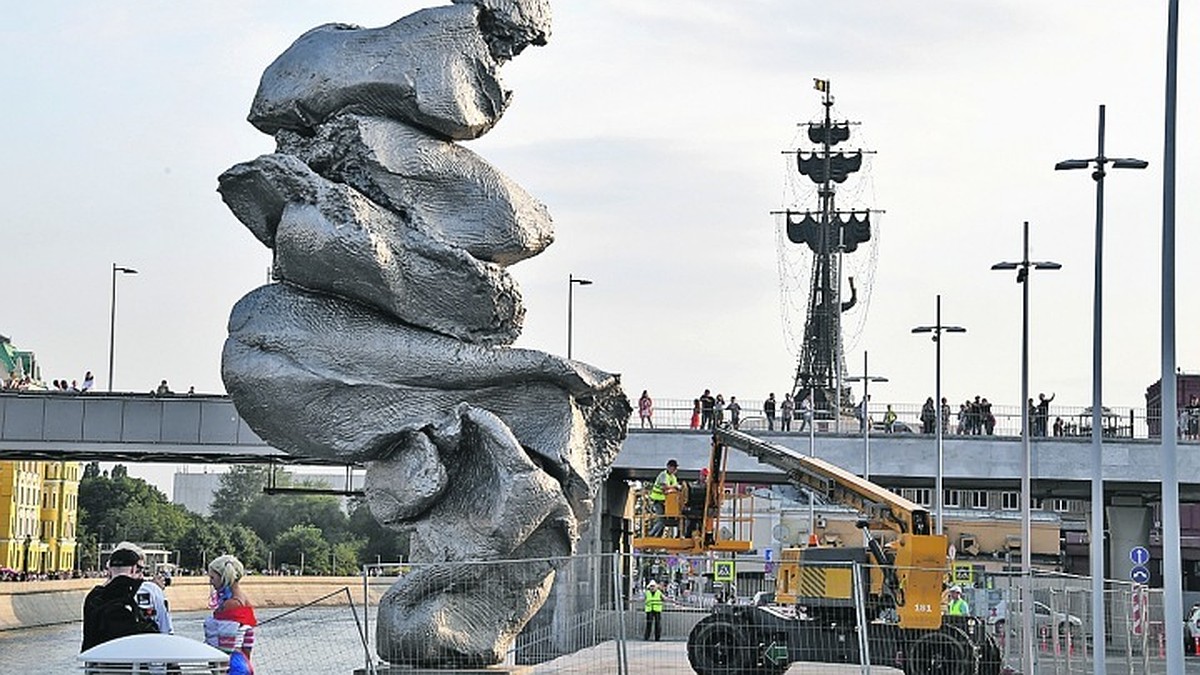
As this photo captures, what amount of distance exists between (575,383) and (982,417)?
3338 cm

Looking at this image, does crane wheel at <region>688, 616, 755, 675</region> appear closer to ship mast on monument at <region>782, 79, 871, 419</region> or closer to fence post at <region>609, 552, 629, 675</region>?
fence post at <region>609, 552, 629, 675</region>

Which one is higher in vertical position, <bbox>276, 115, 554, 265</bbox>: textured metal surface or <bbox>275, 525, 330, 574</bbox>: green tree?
<bbox>276, 115, 554, 265</bbox>: textured metal surface

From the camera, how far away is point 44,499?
118688 mm

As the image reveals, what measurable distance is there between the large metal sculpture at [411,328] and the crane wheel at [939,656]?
817 centimetres

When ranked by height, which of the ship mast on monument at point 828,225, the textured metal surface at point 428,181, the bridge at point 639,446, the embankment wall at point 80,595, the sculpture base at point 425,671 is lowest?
the embankment wall at point 80,595

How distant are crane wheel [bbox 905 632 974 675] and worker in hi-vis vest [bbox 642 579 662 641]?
3132 mm

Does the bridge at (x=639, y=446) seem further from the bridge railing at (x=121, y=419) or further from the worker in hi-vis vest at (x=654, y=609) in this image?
the worker in hi-vis vest at (x=654, y=609)

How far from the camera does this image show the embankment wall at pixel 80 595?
216ft

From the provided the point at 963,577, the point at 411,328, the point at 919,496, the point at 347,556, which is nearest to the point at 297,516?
the point at 347,556

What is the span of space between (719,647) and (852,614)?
227cm

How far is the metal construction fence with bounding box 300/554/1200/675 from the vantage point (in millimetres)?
20031

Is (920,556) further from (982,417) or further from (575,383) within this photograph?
(982,417)

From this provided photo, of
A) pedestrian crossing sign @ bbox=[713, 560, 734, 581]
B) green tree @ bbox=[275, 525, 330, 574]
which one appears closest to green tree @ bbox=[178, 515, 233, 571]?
green tree @ bbox=[275, 525, 330, 574]

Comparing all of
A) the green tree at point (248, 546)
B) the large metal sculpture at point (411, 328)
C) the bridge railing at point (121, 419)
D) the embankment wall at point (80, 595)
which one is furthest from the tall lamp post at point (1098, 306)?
the green tree at point (248, 546)
